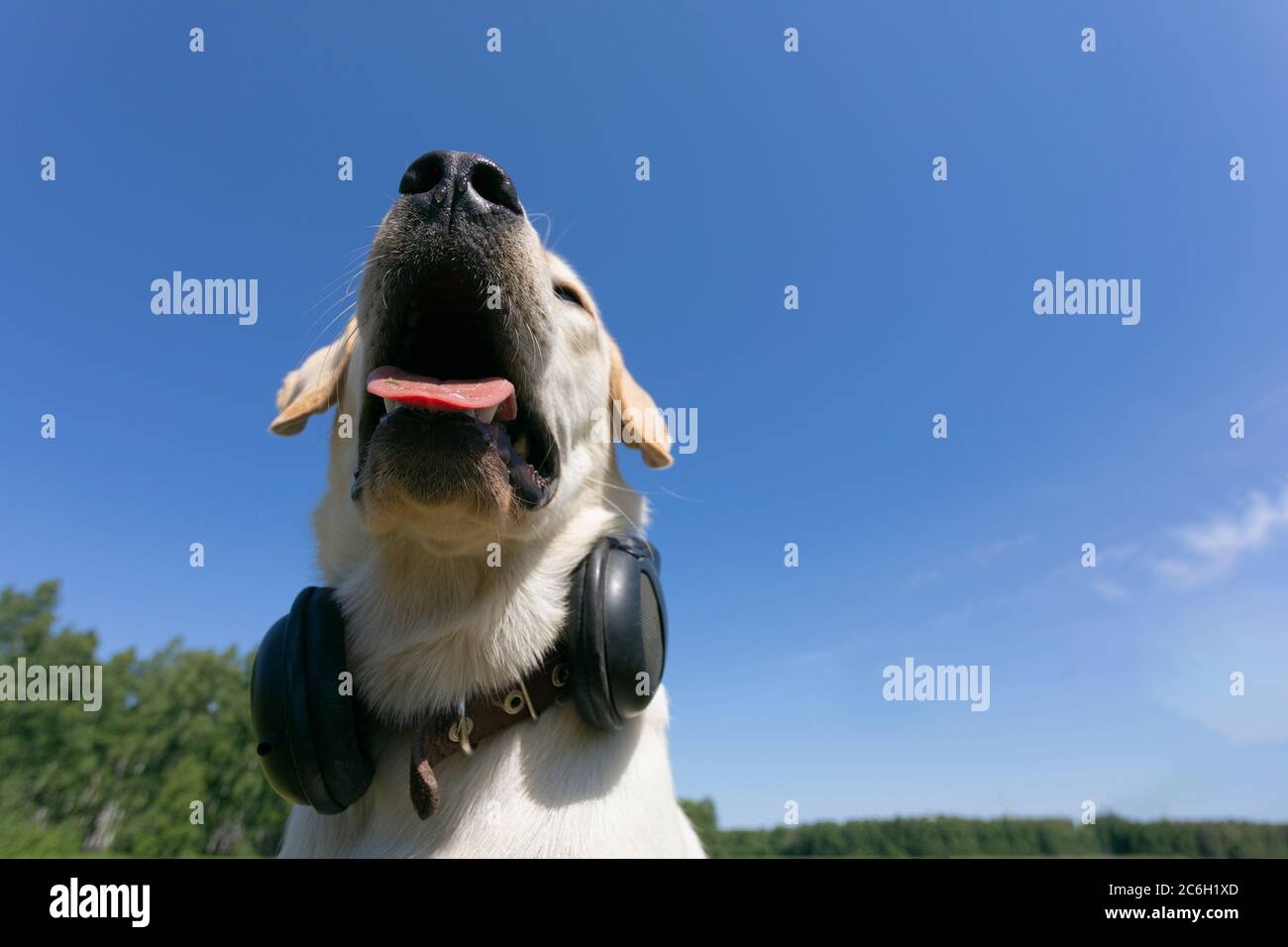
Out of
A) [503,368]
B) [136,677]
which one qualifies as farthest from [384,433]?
[136,677]

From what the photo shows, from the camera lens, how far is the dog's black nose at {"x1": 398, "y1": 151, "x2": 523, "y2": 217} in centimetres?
247

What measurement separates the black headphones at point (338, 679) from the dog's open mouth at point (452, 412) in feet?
1.61

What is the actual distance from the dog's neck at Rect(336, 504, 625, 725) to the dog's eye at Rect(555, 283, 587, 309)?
3.69 feet

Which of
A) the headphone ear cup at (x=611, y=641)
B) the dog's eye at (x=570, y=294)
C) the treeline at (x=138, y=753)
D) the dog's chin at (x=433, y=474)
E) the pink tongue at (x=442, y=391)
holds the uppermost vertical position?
the dog's eye at (x=570, y=294)

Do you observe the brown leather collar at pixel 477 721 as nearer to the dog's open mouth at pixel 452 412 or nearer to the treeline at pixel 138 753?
the dog's open mouth at pixel 452 412

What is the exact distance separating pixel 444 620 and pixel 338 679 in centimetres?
42

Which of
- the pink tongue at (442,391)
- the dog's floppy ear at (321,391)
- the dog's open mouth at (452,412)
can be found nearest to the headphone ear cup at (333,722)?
the dog's open mouth at (452,412)

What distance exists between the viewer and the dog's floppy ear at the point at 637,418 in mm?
3592

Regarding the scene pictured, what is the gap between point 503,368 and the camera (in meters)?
2.65

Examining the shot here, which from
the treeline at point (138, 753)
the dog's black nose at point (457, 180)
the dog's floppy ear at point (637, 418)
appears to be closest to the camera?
the dog's black nose at point (457, 180)

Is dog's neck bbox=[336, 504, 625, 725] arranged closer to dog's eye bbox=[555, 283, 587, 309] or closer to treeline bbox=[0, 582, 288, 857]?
dog's eye bbox=[555, 283, 587, 309]

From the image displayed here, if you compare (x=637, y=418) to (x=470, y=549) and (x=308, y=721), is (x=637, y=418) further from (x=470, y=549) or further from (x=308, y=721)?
(x=308, y=721)
